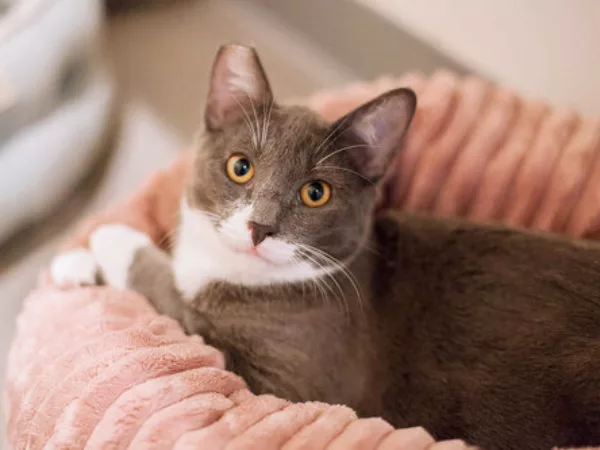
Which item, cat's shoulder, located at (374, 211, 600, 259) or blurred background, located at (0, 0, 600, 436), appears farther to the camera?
blurred background, located at (0, 0, 600, 436)

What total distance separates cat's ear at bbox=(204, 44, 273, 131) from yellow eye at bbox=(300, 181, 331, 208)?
151 millimetres

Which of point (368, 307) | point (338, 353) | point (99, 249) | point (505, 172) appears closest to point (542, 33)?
point (505, 172)

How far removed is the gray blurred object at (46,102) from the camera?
4.76 feet

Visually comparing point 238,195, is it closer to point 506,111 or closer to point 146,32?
point 506,111

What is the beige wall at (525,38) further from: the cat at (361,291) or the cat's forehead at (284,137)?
the cat's forehead at (284,137)

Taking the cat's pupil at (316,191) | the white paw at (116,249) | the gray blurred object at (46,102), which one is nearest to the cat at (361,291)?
the cat's pupil at (316,191)

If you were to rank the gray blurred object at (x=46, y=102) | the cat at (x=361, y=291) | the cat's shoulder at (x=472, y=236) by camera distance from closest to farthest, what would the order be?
the cat at (x=361, y=291), the cat's shoulder at (x=472, y=236), the gray blurred object at (x=46, y=102)

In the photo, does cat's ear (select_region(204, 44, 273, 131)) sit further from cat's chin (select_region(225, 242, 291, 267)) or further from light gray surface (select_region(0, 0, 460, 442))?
light gray surface (select_region(0, 0, 460, 442))

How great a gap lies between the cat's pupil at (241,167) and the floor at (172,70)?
2.60 ft

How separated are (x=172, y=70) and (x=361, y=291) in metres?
1.27

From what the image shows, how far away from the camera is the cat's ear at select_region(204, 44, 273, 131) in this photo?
3.44ft

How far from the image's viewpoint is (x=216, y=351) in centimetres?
103

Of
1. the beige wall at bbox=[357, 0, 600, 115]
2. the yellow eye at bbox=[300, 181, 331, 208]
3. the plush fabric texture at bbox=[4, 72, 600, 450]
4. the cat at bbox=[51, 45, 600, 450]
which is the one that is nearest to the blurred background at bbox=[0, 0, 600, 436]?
the beige wall at bbox=[357, 0, 600, 115]

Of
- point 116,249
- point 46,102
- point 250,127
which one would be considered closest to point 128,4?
point 46,102
